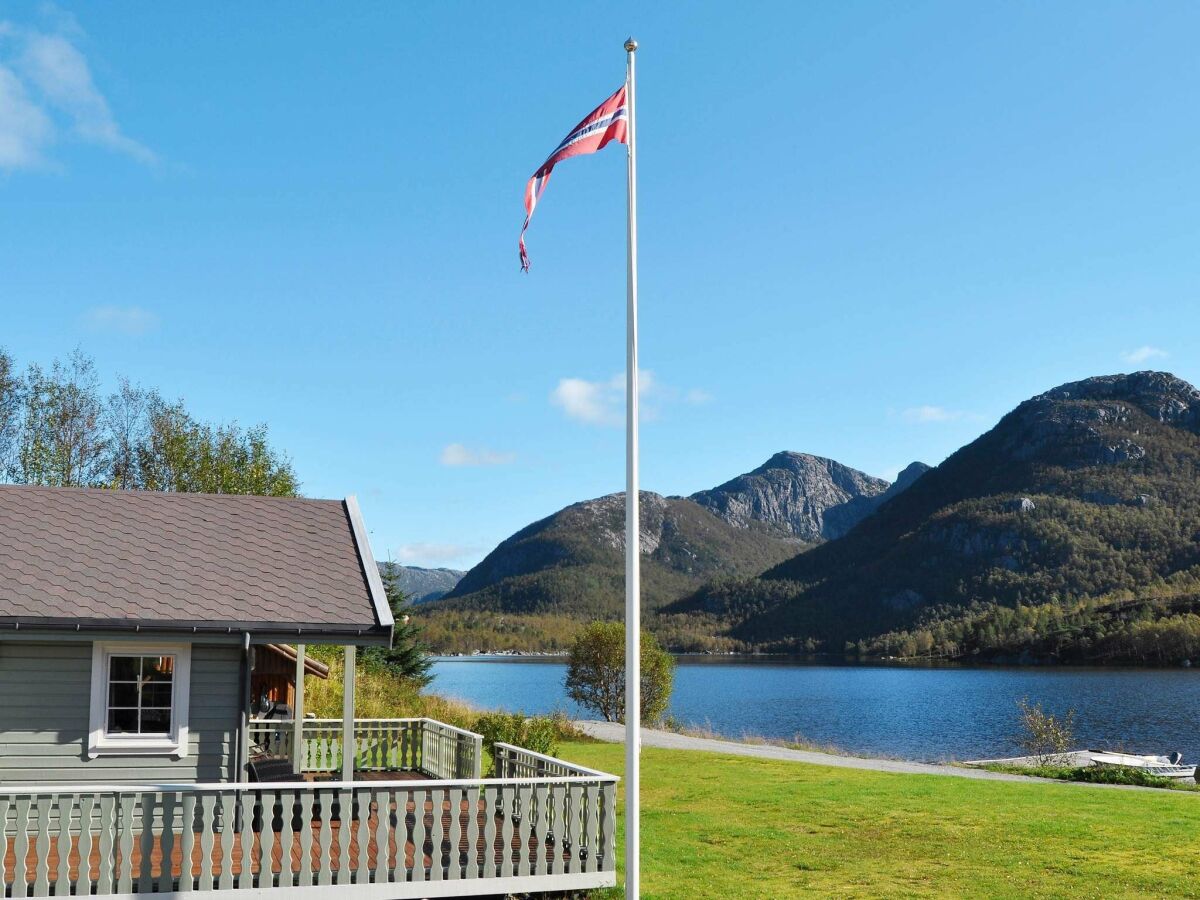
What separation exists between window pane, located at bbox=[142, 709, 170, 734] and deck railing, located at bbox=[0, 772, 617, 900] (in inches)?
39.0

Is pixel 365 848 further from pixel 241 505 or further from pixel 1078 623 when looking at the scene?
pixel 1078 623

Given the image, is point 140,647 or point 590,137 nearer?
point 590,137

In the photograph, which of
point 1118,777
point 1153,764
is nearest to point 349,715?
point 1118,777

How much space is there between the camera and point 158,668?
13.2 metres

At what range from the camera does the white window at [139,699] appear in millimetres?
12898

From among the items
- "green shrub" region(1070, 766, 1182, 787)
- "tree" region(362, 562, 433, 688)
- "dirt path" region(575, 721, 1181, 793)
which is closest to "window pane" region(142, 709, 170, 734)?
"dirt path" region(575, 721, 1181, 793)

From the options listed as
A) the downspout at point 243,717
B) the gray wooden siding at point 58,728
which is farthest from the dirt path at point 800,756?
the gray wooden siding at point 58,728

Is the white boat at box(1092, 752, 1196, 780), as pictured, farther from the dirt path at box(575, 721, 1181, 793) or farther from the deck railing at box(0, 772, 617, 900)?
the deck railing at box(0, 772, 617, 900)

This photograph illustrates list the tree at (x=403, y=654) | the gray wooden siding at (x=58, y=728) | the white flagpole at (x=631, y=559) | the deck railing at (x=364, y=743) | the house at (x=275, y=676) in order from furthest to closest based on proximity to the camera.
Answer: the tree at (x=403, y=654), the house at (x=275, y=676), the deck railing at (x=364, y=743), the gray wooden siding at (x=58, y=728), the white flagpole at (x=631, y=559)

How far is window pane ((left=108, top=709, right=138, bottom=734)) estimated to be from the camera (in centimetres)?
1302

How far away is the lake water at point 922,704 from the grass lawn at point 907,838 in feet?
63.0

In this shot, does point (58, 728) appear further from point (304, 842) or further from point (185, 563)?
point (304, 842)

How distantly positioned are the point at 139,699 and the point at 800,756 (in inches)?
824

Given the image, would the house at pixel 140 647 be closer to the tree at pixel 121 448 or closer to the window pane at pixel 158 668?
the window pane at pixel 158 668
